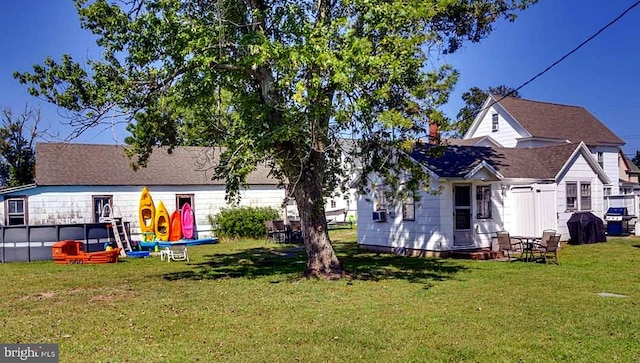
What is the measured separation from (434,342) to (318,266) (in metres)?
6.49

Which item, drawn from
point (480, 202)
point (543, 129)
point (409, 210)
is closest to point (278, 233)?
point (409, 210)

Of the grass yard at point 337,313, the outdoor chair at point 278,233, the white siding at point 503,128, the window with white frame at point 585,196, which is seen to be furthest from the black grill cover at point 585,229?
the outdoor chair at point 278,233

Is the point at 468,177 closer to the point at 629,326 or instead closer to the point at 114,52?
the point at 629,326

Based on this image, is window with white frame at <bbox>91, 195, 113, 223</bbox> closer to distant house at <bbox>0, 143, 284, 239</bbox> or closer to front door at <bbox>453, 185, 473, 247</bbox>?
distant house at <bbox>0, 143, 284, 239</bbox>

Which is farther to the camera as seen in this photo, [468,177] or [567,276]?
[468,177]

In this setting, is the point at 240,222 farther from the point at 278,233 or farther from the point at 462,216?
the point at 462,216

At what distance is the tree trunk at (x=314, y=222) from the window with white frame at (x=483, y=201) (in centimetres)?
770

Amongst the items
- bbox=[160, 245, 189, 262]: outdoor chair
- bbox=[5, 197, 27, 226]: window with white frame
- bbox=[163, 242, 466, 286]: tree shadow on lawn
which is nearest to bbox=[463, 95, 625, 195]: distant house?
bbox=[163, 242, 466, 286]: tree shadow on lawn

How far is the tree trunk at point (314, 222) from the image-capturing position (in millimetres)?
13320

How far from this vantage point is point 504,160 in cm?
2191

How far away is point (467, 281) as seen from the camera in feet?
42.3

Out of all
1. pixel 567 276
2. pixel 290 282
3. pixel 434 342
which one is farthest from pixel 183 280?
pixel 567 276

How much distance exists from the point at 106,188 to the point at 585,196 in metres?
21.9

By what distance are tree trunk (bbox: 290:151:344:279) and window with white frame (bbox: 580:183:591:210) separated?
44.7 feet
